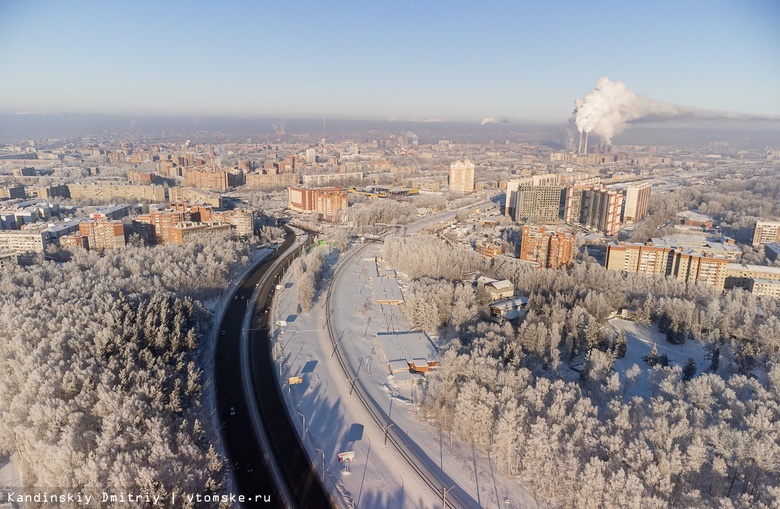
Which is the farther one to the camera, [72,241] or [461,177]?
[461,177]

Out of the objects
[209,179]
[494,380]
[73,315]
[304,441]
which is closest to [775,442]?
[494,380]

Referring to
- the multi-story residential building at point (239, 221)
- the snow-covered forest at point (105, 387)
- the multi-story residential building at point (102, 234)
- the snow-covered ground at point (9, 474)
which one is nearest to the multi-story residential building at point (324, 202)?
the multi-story residential building at point (239, 221)

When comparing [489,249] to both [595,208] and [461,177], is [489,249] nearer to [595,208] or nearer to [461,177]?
[595,208]

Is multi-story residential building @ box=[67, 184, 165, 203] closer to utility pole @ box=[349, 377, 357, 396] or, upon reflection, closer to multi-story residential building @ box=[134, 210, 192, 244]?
multi-story residential building @ box=[134, 210, 192, 244]

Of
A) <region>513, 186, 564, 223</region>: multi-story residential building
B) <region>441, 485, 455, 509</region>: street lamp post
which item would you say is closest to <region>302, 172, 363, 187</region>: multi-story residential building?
<region>513, 186, 564, 223</region>: multi-story residential building

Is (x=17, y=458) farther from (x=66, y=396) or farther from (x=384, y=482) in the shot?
(x=384, y=482)

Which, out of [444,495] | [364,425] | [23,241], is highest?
[23,241]

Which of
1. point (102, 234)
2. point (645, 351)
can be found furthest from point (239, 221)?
point (645, 351)
